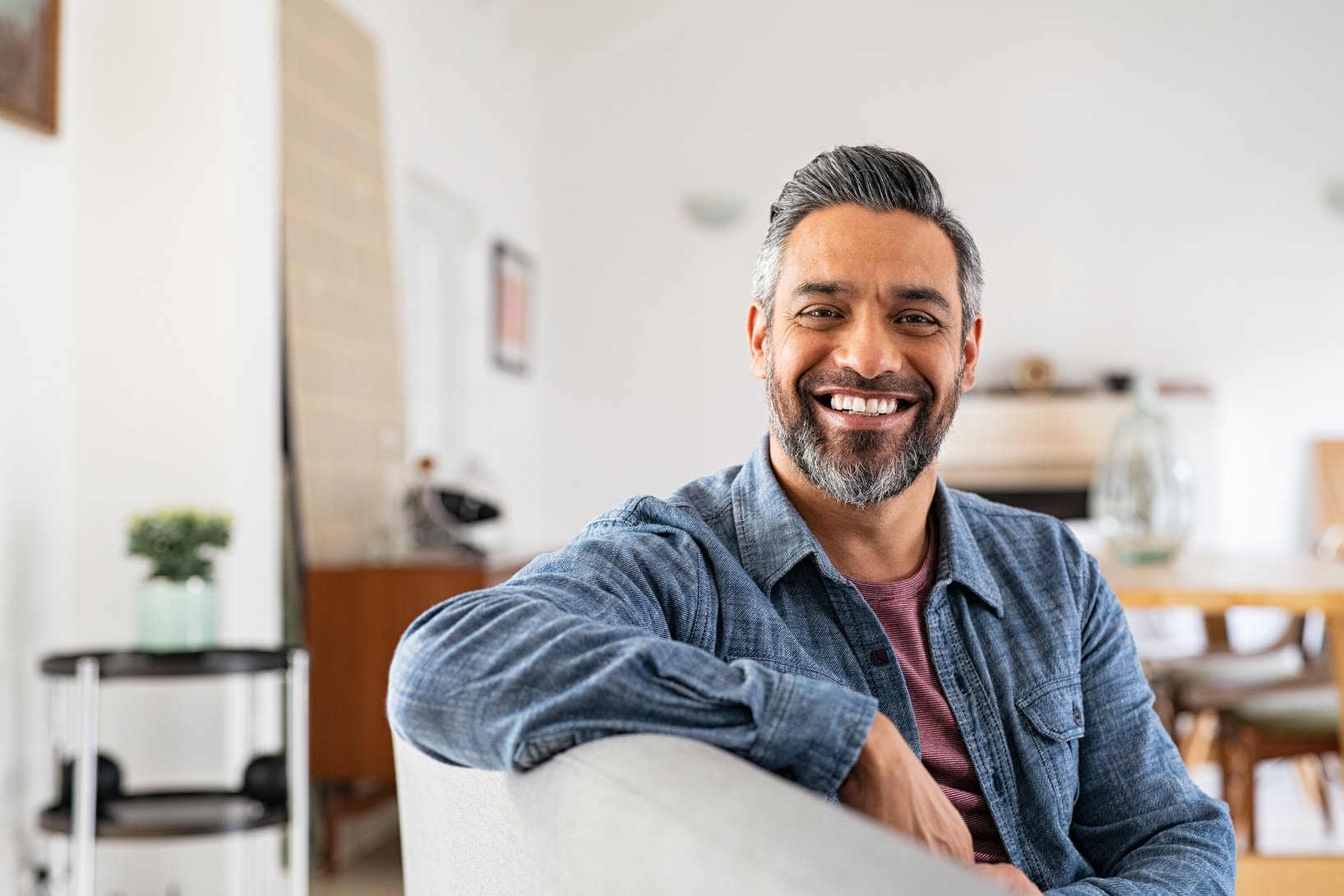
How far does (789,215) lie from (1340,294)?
6.70 meters

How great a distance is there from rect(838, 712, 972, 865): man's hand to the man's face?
0.42 meters

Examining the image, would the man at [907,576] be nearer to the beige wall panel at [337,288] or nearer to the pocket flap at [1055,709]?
the pocket flap at [1055,709]

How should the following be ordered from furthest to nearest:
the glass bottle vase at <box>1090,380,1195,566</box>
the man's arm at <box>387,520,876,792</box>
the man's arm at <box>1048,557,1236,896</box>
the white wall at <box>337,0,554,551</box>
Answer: the white wall at <box>337,0,554,551</box> → the glass bottle vase at <box>1090,380,1195,566</box> → the man's arm at <box>1048,557,1236,896</box> → the man's arm at <box>387,520,876,792</box>

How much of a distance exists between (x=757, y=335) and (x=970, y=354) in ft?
0.78

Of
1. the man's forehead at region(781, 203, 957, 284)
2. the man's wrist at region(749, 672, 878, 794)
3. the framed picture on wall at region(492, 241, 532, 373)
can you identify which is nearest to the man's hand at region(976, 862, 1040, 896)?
the man's wrist at region(749, 672, 878, 794)

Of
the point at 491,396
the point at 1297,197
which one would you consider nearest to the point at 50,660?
the point at 491,396

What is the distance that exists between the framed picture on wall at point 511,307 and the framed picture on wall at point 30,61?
3.11m

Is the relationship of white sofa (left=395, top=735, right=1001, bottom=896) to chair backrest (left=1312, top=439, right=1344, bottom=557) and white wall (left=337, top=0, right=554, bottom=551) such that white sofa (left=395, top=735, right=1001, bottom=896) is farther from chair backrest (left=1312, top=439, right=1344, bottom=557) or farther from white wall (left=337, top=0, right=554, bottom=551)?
chair backrest (left=1312, top=439, right=1344, bottom=557)

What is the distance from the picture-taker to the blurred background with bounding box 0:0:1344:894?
400 cm

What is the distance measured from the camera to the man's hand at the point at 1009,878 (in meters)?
1.13

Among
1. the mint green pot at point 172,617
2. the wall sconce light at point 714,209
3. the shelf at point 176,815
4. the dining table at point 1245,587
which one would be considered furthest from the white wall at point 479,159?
the dining table at point 1245,587

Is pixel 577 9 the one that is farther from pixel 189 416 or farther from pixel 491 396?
pixel 189 416

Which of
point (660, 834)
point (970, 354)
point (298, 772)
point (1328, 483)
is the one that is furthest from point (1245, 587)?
point (1328, 483)

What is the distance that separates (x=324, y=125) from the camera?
397 centimetres
